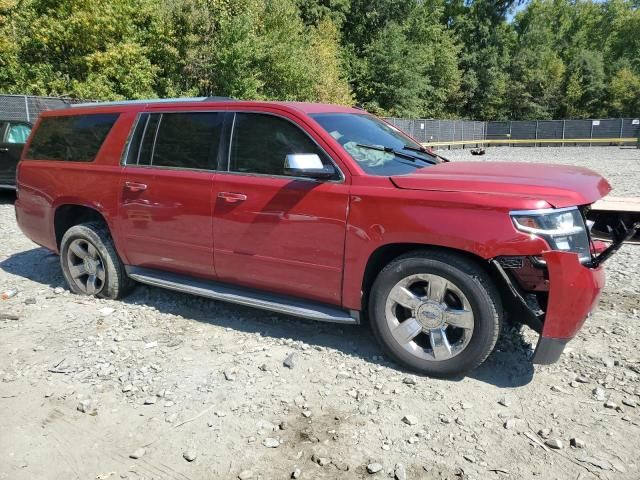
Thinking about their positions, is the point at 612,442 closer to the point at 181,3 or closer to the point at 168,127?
the point at 168,127

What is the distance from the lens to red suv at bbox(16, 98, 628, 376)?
3252mm


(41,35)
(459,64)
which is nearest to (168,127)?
(41,35)

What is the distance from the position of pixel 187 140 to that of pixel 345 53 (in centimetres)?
3963

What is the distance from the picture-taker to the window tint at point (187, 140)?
433 cm

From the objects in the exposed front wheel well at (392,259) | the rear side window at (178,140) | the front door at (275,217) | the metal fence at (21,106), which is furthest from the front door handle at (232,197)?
the metal fence at (21,106)

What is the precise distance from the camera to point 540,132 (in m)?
42.2

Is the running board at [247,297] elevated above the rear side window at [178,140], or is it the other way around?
the rear side window at [178,140]

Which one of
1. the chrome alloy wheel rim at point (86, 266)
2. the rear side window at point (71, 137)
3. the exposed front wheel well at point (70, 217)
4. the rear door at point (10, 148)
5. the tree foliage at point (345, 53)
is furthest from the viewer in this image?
the tree foliage at point (345, 53)

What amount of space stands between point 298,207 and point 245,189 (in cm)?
51

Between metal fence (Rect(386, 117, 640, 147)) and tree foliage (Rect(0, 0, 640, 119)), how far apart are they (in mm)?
4161

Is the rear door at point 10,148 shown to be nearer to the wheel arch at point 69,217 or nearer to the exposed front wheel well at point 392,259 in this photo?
the wheel arch at point 69,217

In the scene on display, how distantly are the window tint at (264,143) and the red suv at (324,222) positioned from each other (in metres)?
0.01

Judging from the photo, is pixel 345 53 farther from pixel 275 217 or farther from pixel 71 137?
pixel 275 217

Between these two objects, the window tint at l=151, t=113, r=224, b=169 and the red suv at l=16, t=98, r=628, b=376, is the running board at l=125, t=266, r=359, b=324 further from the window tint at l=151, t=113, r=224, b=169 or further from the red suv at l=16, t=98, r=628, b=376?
the window tint at l=151, t=113, r=224, b=169
